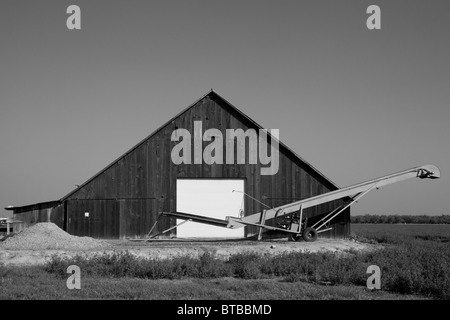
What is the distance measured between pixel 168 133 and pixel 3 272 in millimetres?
13130

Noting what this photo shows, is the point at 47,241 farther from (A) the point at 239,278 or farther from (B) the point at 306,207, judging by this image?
(B) the point at 306,207

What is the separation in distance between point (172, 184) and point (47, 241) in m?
6.75

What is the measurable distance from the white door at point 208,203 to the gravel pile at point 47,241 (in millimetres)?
4859

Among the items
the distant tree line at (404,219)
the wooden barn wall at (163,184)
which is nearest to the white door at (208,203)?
the wooden barn wall at (163,184)

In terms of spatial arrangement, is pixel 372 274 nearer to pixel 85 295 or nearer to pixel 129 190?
pixel 85 295

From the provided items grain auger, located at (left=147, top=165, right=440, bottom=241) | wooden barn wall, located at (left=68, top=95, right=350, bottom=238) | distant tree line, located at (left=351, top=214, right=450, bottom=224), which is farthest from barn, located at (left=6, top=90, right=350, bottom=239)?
distant tree line, located at (left=351, top=214, right=450, bottom=224)

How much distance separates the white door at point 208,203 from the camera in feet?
93.7

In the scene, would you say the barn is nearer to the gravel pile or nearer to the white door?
the white door

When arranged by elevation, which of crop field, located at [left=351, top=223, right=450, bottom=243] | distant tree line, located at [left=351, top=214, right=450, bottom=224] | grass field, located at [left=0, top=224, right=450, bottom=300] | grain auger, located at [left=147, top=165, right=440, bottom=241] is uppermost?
grain auger, located at [left=147, top=165, right=440, bottom=241]

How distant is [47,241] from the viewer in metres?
24.1

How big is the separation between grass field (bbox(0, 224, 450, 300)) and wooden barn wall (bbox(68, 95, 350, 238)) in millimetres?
8409

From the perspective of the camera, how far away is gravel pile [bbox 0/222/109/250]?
23.5 m

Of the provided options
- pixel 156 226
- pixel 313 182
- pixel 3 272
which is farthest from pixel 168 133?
pixel 3 272

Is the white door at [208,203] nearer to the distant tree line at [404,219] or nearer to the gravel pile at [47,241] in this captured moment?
the gravel pile at [47,241]
